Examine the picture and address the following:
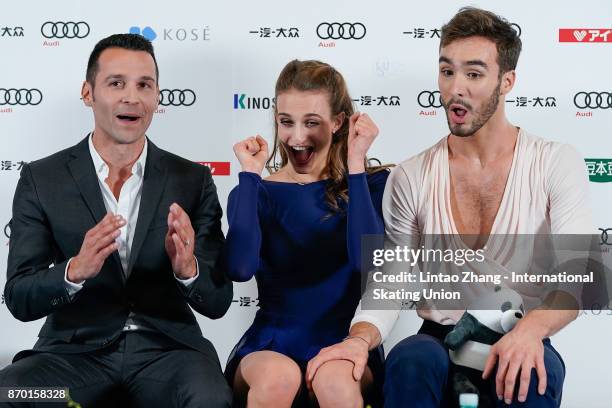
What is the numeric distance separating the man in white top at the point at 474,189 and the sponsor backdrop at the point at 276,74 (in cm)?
55

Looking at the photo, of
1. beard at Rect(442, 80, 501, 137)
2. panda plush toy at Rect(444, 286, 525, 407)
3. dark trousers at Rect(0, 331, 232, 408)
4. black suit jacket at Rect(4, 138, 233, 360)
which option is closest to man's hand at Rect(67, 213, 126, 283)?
black suit jacket at Rect(4, 138, 233, 360)

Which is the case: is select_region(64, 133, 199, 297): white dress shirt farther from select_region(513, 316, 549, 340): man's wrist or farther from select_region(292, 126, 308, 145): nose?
select_region(513, 316, 549, 340): man's wrist

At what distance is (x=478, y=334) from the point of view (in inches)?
95.9

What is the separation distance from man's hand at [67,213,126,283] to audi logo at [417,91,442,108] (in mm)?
1337

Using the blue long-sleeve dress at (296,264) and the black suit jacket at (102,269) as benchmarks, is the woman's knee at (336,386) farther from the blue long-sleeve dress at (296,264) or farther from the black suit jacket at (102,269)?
the black suit jacket at (102,269)

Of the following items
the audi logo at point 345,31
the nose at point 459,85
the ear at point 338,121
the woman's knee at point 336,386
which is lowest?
the woman's knee at point 336,386

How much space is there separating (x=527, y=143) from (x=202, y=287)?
1002 millimetres

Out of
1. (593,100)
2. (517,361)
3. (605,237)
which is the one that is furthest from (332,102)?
(605,237)

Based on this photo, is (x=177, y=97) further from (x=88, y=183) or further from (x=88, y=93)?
(x=88, y=183)

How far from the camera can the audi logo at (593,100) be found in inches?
129

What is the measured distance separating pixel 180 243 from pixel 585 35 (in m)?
1.70

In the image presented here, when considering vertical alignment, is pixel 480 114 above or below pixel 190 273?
above

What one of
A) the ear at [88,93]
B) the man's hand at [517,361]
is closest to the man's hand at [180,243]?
the ear at [88,93]

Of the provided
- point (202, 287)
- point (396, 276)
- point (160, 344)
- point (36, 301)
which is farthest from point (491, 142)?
point (36, 301)
